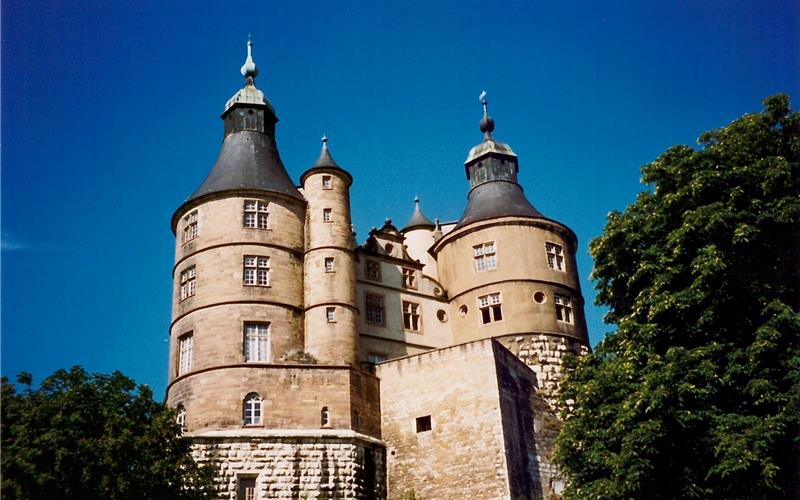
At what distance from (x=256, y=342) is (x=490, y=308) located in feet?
38.5

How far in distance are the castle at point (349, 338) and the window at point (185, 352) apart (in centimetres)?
7

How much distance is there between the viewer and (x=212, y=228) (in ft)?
128

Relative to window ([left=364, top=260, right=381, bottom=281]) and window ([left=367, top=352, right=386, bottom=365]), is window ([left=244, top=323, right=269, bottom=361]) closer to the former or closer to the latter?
window ([left=367, top=352, right=386, bottom=365])

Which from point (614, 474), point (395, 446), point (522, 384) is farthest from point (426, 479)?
point (614, 474)

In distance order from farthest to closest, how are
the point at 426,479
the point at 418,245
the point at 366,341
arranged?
A: the point at 418,245 < the point at 366,341 < the point at 426,479

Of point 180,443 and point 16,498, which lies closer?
point 16,498

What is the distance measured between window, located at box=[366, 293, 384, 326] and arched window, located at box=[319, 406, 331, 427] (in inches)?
280

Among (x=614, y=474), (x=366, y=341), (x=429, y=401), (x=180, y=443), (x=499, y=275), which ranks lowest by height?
(x=614, y=474)

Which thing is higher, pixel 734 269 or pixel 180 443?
pixel 734 269

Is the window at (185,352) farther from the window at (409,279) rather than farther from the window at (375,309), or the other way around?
the window at (409,279)

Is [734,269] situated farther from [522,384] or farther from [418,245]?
[418,245]

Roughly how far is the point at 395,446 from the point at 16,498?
16.1 meters

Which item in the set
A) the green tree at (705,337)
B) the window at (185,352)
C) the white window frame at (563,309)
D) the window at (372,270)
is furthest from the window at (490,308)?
the window at (185,352)

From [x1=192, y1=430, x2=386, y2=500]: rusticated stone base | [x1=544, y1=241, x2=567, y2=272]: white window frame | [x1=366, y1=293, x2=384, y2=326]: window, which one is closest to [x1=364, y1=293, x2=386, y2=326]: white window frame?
[x1=366, y1=293, x2=384, y2=326]: window
